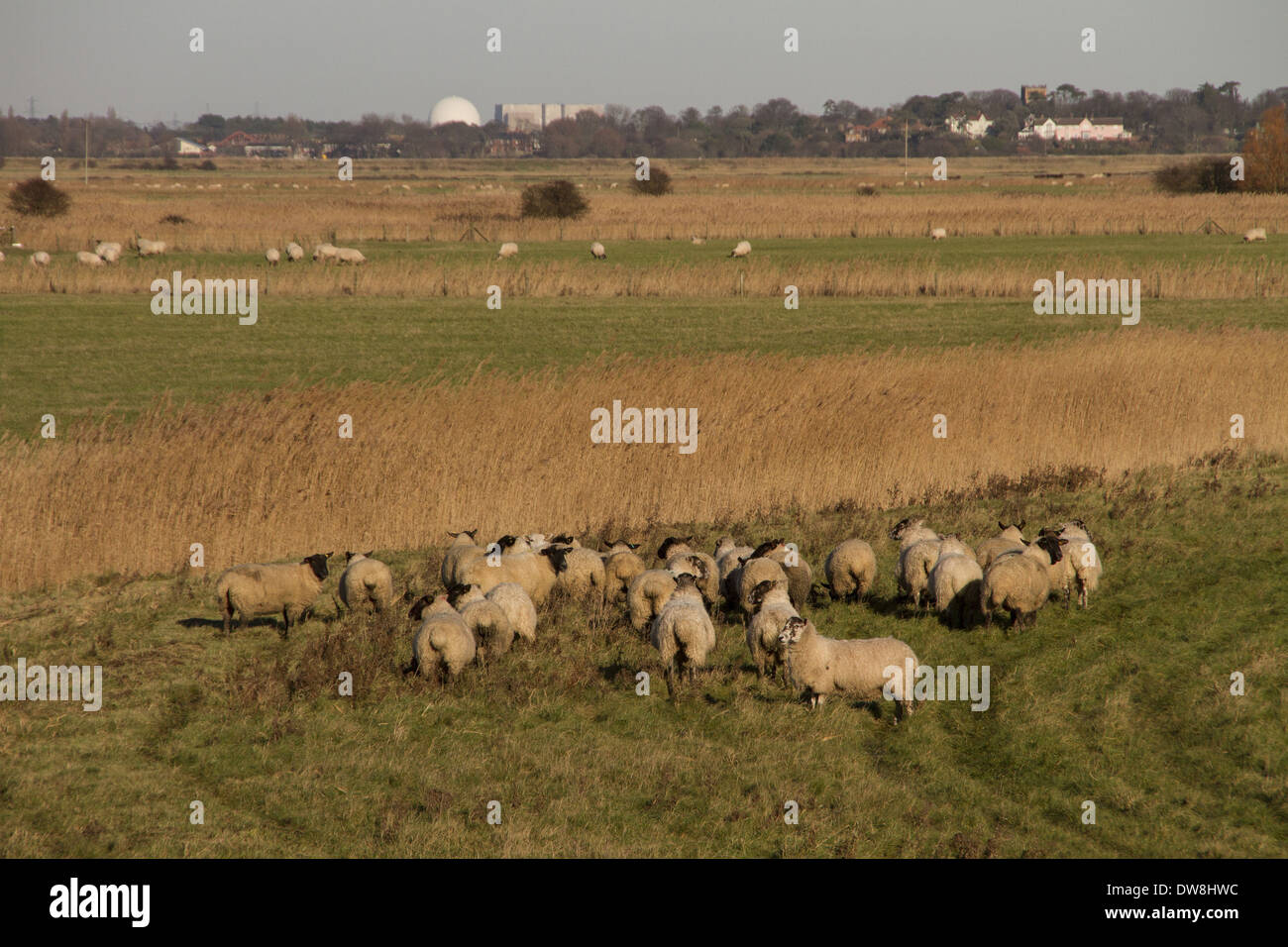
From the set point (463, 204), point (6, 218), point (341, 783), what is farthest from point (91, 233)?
point (341, 783)

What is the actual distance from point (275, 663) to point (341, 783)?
→ 272cm

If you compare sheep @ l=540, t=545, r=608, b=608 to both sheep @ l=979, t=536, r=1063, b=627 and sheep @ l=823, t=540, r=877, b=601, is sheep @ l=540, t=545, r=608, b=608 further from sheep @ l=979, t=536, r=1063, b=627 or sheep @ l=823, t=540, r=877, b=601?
sheep @ l=979, t=536, r=1063, b=627

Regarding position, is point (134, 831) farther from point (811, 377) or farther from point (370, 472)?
point (811, 377)

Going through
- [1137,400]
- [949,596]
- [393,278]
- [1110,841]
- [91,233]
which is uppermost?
[91,233]

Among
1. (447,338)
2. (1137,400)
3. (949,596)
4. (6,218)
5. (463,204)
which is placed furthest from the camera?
(463,204)

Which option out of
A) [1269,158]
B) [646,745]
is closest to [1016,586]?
[646,745]

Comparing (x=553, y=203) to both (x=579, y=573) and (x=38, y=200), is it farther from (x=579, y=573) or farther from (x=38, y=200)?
(x=579, y=573)

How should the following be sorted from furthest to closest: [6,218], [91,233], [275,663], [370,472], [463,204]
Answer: [463,204]
[6,218]
[91,233]
[370,472]
[275,663]

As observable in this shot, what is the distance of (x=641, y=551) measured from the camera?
15750 millimetres

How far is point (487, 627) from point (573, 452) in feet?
28.3

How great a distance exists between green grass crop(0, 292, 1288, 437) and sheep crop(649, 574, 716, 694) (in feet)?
55.1

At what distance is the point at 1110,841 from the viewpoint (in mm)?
8359

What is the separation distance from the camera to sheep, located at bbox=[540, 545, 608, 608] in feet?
44.1

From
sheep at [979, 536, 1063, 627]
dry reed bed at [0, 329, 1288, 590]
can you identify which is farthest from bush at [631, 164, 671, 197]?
sheep at [979, 536, 1063, 627]
